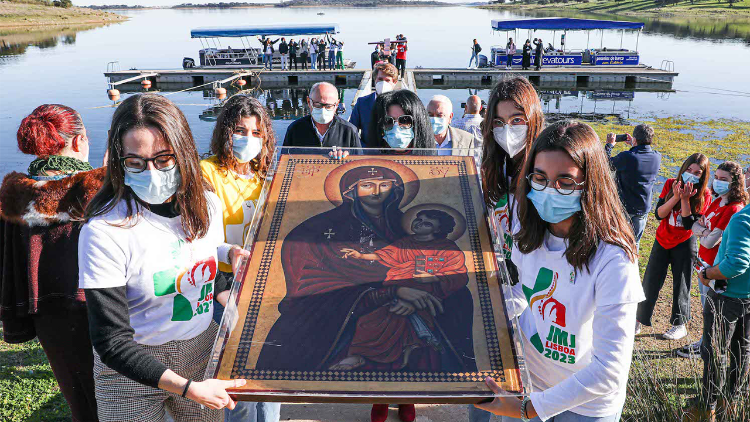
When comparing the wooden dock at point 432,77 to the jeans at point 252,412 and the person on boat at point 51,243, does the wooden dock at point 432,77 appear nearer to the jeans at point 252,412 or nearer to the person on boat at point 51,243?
the person on boat at point 51,243

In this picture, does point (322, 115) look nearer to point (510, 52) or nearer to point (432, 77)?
point (432, 77)

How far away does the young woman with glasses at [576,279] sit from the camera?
196cm

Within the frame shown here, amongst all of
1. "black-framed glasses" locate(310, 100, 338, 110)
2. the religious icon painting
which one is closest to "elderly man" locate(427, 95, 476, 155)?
"black-framed glasses" locate(310, 100, 338, 110)

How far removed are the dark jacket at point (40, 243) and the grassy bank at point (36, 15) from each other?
2923 inches

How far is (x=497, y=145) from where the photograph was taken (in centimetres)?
324

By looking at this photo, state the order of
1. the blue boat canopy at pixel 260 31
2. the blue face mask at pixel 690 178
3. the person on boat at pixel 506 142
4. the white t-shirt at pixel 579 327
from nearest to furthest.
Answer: the white t-shirt at pixel 579 327 → the person on boat at pixel 506 142 → the blue face mask at pixel 690 178 → the blue boat canopy at pixel 260 31

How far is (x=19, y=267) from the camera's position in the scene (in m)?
2.88

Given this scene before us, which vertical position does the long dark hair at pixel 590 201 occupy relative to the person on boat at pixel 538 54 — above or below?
above

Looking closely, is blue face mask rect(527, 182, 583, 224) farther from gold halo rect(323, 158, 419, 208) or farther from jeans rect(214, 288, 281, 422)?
jeans rect(214, 288, 281, 422)

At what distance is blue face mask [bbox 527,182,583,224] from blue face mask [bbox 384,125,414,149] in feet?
5.71

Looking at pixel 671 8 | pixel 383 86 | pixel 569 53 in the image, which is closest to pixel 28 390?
pixel 383 86

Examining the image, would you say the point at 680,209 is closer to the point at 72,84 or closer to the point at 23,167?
the point at 23,167

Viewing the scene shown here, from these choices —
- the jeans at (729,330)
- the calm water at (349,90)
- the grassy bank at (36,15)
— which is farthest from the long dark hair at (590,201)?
the grassy bank at (36,15)

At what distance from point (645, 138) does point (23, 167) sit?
1824 cm
